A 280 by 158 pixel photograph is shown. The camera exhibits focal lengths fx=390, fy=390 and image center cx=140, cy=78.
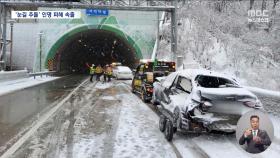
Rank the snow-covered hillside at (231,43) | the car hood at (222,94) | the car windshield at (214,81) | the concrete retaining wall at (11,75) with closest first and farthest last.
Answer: the car hood at (222,94), the car windshield at (214,81), the concrete retaining wall at (11,75), the snow-covered hillside at (231,43)

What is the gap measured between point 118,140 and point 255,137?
3679 mm

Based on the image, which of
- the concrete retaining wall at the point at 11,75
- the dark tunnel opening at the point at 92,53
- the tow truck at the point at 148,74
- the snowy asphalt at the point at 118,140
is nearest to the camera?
the snowy asphalt at the point at 118,140

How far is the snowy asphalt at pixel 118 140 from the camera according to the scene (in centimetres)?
779

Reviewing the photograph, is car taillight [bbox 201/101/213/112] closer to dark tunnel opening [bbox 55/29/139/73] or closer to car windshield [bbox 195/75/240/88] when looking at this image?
car windshield [bbox 195/75/240/88]

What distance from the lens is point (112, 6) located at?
1225 inches

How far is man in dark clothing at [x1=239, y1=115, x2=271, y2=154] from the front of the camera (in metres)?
6.09

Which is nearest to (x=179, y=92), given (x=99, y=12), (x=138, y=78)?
(x=138, y=78)

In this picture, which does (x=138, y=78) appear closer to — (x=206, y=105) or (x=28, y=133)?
(x=28, y=133)

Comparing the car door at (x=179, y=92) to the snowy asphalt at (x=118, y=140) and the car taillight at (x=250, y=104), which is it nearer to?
the snowy asphalt at (x=118, y=140)

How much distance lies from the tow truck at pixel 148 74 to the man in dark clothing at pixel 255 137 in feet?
36.9

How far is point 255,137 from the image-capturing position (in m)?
6.07

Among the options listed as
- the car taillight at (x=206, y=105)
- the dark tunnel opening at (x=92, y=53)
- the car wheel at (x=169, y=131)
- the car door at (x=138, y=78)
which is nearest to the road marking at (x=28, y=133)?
the car wheel at (x=169, y=131)

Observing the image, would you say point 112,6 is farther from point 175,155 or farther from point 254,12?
point 254,12

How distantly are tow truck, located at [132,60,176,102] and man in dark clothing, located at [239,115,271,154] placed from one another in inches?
443
